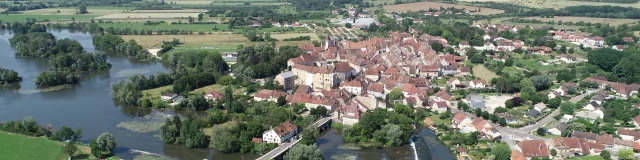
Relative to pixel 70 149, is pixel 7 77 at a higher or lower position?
higher

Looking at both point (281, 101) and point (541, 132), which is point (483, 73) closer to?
point (541, 132)

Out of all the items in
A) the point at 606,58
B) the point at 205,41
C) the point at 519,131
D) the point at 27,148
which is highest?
the point at 606,58

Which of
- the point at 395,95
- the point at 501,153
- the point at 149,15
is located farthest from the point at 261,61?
the point at 149,15

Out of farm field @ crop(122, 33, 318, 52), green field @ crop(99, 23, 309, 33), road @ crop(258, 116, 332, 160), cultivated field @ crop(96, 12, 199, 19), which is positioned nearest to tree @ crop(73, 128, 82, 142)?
road @ crop(258, 116, 332, 160)

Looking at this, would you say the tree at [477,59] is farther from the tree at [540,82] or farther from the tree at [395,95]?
the tree at [395,95]

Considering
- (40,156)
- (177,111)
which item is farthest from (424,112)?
(40,156)

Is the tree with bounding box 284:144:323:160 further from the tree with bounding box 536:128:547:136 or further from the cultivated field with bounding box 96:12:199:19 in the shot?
the cultivated field with bounding box 96:12:199:19
